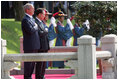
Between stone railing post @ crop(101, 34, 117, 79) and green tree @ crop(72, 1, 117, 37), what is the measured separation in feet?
22.1

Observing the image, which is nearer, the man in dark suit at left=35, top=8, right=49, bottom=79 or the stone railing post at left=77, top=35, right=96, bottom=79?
the stone railing post at left=77, top=35, right=96, bottom=79

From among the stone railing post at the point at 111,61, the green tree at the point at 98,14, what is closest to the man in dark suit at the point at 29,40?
the stone railing post at the point at 111,61

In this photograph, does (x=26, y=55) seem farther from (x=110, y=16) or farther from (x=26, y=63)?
(x=110, y=16)

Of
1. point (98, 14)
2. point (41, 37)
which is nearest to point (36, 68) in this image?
point (41, 37)

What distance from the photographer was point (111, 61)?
1037cm

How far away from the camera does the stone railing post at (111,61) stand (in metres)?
10.4

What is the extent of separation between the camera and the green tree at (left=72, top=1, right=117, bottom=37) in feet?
57.2

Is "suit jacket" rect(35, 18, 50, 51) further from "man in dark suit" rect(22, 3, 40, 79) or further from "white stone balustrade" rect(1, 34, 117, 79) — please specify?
"white stone balustrade" rect(1, 34, 117, 79)

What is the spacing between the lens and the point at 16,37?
2414 centimetres

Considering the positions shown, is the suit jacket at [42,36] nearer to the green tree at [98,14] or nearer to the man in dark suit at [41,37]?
the man in dark suit at [41,37]

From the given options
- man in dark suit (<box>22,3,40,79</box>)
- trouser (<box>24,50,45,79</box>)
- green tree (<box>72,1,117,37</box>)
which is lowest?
trouser (<box>24,50,45,79</box>)

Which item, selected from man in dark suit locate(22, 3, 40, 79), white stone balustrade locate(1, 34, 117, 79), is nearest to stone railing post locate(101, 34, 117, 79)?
white stone balustrade locate(1, 34, 117, 79)

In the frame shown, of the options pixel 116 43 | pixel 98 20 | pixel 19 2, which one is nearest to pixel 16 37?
pixel 19 2

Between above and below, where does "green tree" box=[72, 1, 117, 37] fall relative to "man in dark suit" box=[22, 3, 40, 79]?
above
